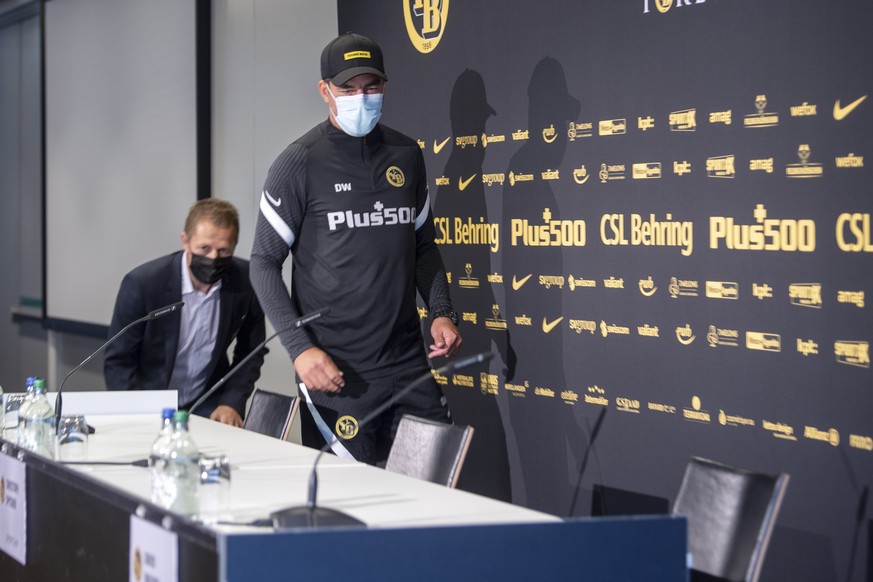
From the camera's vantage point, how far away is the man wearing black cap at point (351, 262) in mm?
3457

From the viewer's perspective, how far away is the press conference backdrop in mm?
3010

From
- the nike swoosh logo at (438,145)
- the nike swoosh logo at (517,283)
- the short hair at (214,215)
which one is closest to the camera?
the short hair at (214,215)

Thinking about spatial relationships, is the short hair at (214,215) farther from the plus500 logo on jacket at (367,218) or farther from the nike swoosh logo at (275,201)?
the plus500 logo on jacket at (367,218)

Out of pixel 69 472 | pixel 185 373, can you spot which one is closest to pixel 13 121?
pixel 185 373

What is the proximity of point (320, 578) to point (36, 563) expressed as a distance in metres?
1.47

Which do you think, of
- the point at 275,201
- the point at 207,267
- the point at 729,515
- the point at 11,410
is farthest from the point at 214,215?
the point at 729,515

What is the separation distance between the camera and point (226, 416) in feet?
12.8

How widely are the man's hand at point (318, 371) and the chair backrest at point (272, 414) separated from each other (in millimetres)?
216

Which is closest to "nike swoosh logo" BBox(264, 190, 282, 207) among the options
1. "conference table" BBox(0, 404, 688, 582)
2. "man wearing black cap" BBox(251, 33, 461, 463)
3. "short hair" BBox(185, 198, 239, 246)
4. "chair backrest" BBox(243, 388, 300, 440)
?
"man wearing black cap" BBox(251, 33, 461, 463)

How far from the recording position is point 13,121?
9977mm

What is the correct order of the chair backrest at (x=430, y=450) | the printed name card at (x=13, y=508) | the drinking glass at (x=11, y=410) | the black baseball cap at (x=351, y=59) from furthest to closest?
Result: the black baseball cap at (x=351, y=59) < the drinking glass at (x=11, y=410) < the printed name card at (x=13, y=508) < the chair backrest at (x=430, y=450)

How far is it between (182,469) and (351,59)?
1.64m

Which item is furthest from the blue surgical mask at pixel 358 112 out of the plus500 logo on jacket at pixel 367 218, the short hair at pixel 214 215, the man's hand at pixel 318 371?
the man's hand at pixel 318 371

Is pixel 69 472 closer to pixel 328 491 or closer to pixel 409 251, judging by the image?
pixel 328 491
